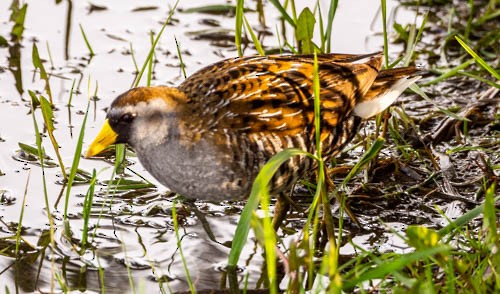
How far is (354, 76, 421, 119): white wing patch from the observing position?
4.92m

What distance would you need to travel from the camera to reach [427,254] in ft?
11.4

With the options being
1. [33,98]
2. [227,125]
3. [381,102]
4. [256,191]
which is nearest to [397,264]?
[256,191]

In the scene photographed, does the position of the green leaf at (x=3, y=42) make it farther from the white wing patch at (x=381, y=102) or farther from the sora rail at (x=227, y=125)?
the white wing patch at (x=381, y=102)

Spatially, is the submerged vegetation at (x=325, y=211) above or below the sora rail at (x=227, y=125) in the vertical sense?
below

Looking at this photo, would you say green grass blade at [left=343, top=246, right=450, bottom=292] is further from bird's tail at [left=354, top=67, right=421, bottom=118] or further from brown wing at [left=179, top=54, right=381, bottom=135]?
bird's tail at [left=354, top=67, right=421, bottom=118]

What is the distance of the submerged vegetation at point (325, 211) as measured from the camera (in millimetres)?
3934

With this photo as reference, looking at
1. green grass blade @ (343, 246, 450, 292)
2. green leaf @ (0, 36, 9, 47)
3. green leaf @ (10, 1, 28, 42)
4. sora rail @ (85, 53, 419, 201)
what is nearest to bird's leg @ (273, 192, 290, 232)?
sora rail @ (85, 53, 419, 201)

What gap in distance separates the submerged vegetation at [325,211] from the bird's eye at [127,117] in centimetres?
17

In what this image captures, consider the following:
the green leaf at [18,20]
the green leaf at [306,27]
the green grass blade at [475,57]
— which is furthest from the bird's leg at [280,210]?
the green leaf at [18,20]

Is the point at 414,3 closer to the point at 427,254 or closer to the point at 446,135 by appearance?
the point at 446,135

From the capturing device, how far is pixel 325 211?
4582 millimetres

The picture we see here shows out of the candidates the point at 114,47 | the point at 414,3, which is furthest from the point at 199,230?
the point at 414,3

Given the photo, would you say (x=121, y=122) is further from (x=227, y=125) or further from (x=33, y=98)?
(x=33, y=98)

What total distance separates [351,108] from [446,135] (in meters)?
1.19
